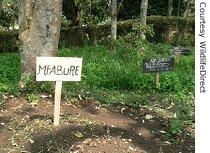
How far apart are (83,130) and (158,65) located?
13.2 ft

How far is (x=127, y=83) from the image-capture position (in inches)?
383

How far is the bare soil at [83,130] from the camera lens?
16.8 feet

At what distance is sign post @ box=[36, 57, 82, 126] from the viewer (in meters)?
5.20

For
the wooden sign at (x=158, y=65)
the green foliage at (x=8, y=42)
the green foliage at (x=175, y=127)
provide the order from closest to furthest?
the green foliage at (x=175, y=127) → the wooden sign at (x=158, y=65) → the green foliage at (x=8, y=42)

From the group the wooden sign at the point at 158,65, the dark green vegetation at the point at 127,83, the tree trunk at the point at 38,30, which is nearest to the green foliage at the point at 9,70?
the dark green vegetation at the point at 127,83

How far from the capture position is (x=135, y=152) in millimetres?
5105

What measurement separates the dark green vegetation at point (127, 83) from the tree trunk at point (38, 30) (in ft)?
1.46

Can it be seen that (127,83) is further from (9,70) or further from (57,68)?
(57,68)

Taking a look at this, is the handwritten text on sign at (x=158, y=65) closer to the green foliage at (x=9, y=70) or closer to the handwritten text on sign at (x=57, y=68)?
the green foliage at (x=9, y=70)

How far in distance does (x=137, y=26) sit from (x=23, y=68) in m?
5.90

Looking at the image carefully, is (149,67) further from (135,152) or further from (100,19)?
(100,19)
